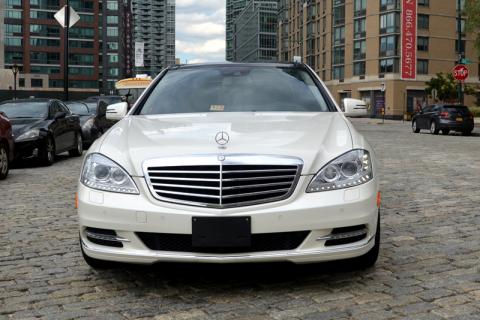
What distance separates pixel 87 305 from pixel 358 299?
1.65m

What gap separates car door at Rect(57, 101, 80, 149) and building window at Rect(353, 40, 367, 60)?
6338cm

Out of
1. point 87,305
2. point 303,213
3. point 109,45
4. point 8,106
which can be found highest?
point 109,45

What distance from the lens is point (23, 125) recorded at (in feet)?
41.3

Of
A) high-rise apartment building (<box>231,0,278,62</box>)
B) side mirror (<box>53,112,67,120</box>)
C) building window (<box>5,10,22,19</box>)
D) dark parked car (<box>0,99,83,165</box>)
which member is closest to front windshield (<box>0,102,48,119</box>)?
dark parked car (<box>0,99,83,165</box>)

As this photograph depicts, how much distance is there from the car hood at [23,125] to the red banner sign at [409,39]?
6120 centimetres

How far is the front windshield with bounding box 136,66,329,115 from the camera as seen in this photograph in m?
5.03

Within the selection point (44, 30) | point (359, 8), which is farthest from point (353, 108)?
point (44, 30)

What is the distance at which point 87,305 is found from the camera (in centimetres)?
363

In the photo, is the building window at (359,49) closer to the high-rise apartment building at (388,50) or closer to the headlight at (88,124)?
the high-rise apartment building at (388,50)

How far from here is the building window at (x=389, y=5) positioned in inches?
2731

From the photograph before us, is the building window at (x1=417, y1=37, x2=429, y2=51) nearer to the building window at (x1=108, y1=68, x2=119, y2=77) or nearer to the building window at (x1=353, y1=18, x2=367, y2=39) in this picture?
the building window at (x1=353, y1=18, x2=367, y2=39)

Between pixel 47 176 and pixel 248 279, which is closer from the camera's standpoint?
pixel 248 279

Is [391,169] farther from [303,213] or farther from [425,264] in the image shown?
[303,213]

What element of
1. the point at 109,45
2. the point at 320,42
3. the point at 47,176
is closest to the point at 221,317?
the point at 47,176
